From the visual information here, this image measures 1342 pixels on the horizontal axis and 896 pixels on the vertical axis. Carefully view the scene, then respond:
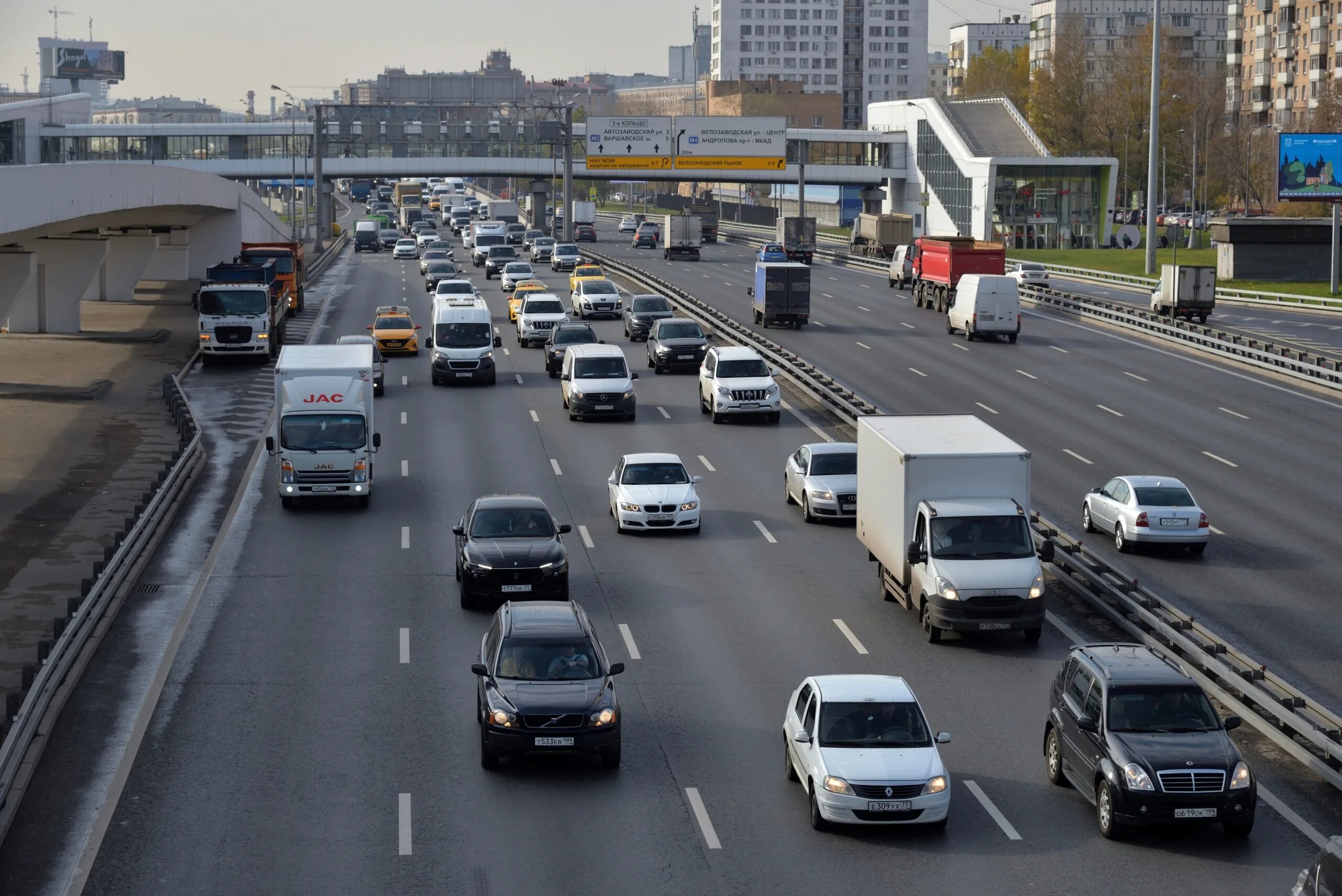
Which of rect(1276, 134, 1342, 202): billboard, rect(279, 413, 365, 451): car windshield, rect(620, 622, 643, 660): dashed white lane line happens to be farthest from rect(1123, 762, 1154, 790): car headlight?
rect(1276, 134, 1342, 202): billboard

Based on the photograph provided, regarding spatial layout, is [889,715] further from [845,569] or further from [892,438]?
[845,569]

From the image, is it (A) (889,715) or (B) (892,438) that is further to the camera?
(B) (892,438)

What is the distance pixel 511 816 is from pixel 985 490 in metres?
10.7

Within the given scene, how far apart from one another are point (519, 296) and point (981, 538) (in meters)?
44.5

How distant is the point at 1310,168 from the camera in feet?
257

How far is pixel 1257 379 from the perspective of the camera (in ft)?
→ 171

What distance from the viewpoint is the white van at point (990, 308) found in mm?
60969

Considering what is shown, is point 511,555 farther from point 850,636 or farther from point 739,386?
point 739,386

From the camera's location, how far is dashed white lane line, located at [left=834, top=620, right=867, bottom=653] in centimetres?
2425

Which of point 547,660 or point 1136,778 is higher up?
point 547,660

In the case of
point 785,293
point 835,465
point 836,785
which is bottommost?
point 836,785

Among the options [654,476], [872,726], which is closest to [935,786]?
[872,726]

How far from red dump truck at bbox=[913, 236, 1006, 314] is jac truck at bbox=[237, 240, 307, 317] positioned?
26.1m

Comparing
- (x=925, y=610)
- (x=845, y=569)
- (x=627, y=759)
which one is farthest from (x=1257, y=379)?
(x=627, y=759)
